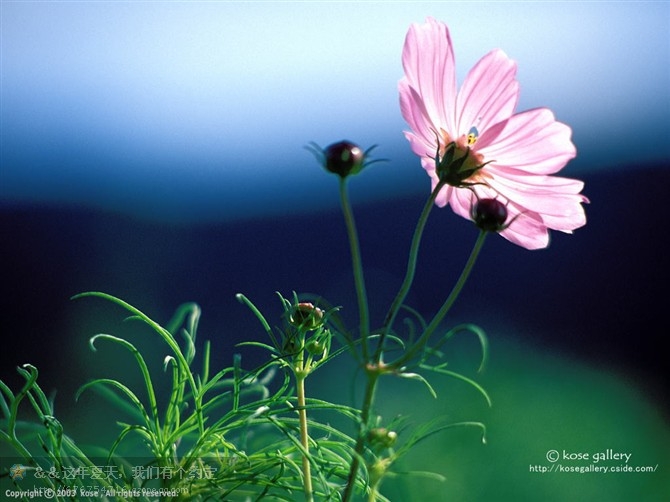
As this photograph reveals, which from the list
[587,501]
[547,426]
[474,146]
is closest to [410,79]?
[474,146]

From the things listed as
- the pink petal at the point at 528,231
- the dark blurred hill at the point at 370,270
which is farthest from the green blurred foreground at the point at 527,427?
the pink petal at the point at 528,231

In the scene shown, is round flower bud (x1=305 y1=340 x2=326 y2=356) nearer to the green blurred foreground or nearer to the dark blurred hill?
the green blurred foreground

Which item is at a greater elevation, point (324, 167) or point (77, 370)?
point (324, 167)

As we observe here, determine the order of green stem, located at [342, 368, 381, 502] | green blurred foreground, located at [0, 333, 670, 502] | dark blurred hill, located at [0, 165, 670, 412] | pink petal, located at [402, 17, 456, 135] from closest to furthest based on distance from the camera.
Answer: green stem, located at [342, 368, 381, 502] → pink petal, located at [402, 17, 456, 135] → green blurred foreground, located at [0, 333, 670, 502] → dark blurred hill, located at [0, 165, 670, 412]

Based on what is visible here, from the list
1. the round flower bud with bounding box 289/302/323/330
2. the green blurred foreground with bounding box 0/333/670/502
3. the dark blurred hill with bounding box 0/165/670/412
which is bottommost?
the green blurred foreground with bounding box 0/333/670/502

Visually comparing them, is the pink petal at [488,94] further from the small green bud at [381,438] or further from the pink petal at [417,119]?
the small green bud at [381,438]

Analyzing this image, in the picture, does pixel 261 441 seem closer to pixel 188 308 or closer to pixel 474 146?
pixel 188 308

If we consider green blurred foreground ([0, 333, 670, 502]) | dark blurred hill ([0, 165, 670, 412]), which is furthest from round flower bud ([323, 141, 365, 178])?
dark blurred hill ([0, 165, 670, 412])

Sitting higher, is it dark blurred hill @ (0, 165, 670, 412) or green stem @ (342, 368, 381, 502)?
green stem @ (342, 368, 381, 502)
